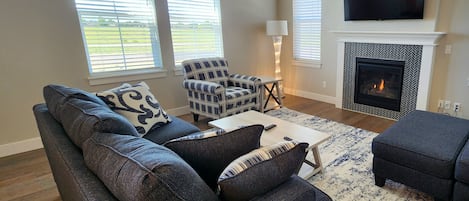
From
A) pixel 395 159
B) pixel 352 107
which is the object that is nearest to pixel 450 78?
pixel 352 107

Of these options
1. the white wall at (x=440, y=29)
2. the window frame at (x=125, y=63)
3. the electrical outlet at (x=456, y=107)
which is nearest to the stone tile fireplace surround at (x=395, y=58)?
the white wall at (x=440, y=29)

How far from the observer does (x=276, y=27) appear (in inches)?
181

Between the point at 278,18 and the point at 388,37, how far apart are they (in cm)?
213

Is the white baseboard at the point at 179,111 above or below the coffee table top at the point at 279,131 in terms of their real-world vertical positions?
below

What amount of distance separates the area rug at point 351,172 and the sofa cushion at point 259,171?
4.14 feet

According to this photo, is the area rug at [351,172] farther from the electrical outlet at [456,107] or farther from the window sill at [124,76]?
the window sill at [124,76]

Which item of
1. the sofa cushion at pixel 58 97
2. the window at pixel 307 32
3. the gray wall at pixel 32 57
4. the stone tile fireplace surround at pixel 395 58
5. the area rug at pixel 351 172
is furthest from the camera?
the window at pixel 307 32

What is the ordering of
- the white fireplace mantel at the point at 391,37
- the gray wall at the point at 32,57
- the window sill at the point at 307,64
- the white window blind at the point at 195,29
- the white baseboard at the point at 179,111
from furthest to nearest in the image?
Answer: the window sill at the point at 307,64 < the white baseboard at the point at 179,111 < the white window blind at the point at 195,29 < the white fireplace mantel at the point at 391,37 < the gray wall at the point at 32,57

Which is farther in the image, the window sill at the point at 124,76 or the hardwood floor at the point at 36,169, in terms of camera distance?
the window sill at the point at 124,76

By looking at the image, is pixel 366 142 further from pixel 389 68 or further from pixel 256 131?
pixel 256 131

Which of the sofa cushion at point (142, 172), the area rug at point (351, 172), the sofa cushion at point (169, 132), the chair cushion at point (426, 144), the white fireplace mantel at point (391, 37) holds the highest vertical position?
the white fireplace mantel at point (391, 37)

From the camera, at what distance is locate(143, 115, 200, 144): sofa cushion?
7.14 feet

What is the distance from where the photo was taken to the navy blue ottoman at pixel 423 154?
6.01 feet

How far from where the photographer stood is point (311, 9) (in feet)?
15.1
